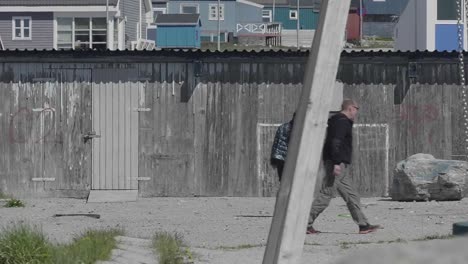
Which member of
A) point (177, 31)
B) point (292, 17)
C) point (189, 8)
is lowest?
point (177, 31)

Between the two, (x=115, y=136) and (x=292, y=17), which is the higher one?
(x=292, y=17)

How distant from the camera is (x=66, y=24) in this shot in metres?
52.5

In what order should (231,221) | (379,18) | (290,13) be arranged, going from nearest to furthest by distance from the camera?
(231,221)
(379,18)
(290,13)

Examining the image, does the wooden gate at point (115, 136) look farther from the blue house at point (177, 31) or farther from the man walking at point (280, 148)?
the blue house at point (177, 31)

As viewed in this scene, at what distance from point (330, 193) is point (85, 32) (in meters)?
40.1

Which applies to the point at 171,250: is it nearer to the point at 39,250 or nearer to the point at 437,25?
the point at 39,250

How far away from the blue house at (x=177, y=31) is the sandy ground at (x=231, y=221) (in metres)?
40.4

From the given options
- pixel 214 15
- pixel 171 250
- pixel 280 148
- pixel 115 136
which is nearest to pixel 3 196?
pixel 115 136

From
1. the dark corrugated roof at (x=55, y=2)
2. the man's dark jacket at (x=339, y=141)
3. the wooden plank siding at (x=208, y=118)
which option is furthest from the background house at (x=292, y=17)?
the man's dark jacket at (x=339, y=141)

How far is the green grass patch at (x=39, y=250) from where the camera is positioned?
30.5 feet

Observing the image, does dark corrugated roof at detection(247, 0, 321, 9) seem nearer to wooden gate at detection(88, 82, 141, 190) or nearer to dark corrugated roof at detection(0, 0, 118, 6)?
dark corrugated roof at detection(0, 0, 118, 6)

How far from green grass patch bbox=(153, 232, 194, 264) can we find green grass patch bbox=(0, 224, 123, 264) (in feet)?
1.91

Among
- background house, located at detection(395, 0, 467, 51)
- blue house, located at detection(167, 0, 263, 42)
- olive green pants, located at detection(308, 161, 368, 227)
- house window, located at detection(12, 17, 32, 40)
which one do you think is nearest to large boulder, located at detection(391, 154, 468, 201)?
olive green pants, located at detection(308, 161, 368, 227)

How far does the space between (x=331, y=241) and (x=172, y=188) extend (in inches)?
314
